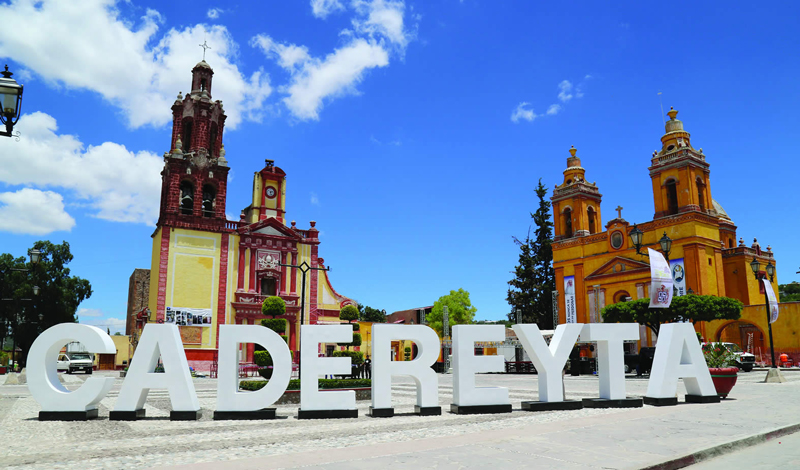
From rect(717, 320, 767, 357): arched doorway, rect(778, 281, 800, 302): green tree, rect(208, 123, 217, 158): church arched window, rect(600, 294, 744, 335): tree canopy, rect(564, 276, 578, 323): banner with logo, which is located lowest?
rect(717, 320, 767, 357): arched doorway

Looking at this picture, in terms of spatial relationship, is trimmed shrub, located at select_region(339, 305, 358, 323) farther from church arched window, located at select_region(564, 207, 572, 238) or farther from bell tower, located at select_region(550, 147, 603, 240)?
church arched window, located at select_region(564, 207, 572, 238)

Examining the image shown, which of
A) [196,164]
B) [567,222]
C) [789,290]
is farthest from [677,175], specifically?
[789,290]

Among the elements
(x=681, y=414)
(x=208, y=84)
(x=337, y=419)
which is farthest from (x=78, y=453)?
(x=208, y=84)

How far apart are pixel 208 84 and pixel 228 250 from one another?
1457 cm

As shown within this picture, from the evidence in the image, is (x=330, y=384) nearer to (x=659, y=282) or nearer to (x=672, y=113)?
(x=659, y=282)

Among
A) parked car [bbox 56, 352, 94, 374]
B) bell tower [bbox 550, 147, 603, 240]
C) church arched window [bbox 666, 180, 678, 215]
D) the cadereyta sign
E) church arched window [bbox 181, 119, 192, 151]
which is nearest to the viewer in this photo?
the cadereyta sign

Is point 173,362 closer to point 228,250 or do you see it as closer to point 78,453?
point 78,453

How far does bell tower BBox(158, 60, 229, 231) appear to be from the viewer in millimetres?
41875

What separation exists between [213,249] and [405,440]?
37.5 m

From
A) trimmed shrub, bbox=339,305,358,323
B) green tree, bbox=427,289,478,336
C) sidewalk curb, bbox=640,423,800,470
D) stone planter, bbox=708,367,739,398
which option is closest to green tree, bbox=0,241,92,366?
trimmed shrub, bbox=339,305,358,323

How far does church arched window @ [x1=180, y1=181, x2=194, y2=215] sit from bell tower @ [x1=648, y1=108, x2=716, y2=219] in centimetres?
3497

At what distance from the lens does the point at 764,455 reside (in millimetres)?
6848

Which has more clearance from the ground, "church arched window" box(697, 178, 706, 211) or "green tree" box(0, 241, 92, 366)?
"church arched window" box(697, 178, 706, 211)

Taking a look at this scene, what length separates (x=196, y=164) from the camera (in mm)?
43281
